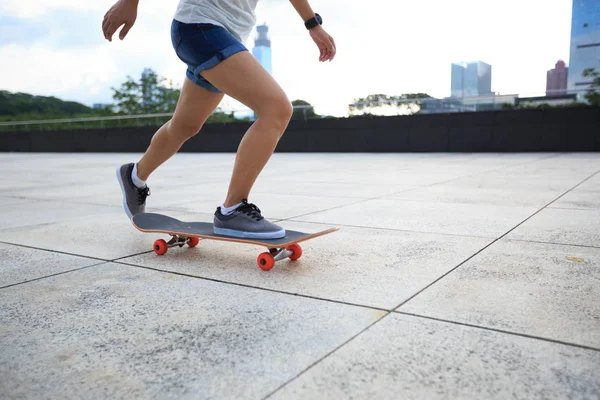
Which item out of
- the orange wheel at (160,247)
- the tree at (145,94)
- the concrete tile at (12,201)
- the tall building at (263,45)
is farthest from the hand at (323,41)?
the tall building at (263,45)

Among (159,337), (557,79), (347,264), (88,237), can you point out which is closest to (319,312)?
(159,337)

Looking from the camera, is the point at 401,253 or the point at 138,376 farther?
the point at 401,253

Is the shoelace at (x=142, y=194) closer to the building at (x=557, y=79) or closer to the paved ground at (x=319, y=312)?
the paved ground at (x=319, y=312)

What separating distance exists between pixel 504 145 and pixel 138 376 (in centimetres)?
1381

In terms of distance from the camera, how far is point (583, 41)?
13.6 m

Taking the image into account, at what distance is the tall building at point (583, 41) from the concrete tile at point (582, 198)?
28.4 ft

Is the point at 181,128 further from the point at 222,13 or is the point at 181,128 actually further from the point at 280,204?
the point at 280,204

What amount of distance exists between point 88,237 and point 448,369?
270 centimetres

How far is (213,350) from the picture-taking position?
148 cm

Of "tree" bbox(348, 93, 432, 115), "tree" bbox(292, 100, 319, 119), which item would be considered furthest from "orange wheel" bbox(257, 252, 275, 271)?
"tree" bbox(292, 100, 319, 119)

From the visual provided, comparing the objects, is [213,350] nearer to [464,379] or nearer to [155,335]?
[155,335]

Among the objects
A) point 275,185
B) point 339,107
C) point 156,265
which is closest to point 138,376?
point 156,265

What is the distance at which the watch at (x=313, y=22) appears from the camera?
295cm

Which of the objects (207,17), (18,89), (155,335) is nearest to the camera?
(155,335)
